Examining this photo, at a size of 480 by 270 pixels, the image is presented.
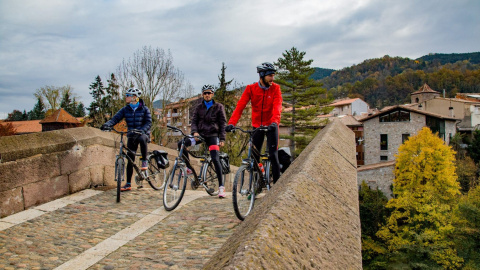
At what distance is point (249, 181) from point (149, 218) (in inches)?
63.2

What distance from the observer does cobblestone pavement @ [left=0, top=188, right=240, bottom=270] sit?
351 cm

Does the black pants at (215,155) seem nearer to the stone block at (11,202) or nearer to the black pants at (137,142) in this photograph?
the black pants at (137,142)

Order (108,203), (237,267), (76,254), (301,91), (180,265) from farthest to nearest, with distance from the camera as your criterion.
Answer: (301,91) → (108,203) → (76,254) → (180,265) → (237,267)

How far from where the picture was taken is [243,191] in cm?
445

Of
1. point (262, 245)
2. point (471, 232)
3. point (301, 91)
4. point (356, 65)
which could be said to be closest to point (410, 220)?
point (471, 232)

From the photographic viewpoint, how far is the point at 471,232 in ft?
99.3

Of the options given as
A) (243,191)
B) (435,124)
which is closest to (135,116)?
(243,191)

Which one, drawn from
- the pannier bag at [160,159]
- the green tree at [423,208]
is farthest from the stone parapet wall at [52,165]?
the green tree at [423,208]

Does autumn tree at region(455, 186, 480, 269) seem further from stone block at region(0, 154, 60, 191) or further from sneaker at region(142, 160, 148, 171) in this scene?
stone block at region(0, 154, 60, 191)

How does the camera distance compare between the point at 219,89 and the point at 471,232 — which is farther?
the point at 219,89

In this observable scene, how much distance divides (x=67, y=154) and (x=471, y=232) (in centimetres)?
3328

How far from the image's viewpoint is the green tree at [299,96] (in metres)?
45.7

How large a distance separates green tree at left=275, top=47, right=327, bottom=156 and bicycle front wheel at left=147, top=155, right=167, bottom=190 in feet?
126

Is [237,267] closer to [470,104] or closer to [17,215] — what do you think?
[17,215]
